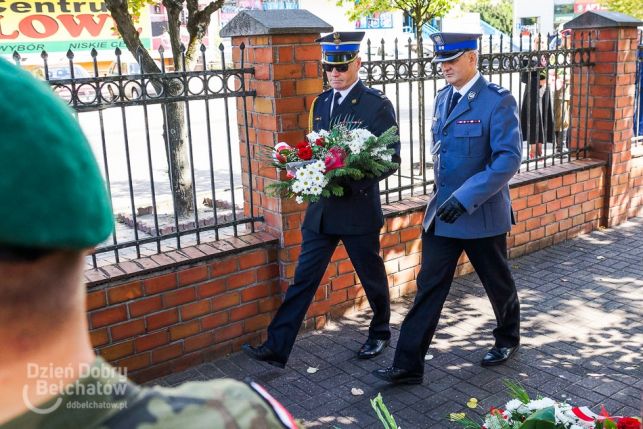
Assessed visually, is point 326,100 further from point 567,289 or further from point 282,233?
point 567,289

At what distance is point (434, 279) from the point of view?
4055 millimetres

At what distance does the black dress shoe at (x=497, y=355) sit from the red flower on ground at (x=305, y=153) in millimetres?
1622

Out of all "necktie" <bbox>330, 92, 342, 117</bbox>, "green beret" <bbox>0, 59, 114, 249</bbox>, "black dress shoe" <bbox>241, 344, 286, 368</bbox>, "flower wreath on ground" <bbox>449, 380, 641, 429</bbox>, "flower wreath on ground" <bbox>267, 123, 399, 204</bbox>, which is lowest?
"black dress shoe" <bbox>241, 344, 286, 368</bbox>

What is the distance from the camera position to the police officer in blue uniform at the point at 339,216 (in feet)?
14.0

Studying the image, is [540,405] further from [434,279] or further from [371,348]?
[371,348]

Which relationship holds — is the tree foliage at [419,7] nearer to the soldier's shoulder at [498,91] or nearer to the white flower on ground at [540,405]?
the soldier's shoulder at [498,91]

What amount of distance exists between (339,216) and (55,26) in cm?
2732

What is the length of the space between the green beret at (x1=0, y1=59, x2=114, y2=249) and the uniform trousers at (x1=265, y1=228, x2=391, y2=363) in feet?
11.3

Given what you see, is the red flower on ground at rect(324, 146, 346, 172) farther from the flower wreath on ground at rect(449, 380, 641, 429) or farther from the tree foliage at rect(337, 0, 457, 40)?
the tree foliage at rect(337, 0, 457, 40)

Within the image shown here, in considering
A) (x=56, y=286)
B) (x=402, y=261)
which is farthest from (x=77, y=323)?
(x=402, y=261)

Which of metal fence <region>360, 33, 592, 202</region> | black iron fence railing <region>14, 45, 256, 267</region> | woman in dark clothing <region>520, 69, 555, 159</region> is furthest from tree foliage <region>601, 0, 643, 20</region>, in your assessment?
black iron fence railing <region>14, 45, 256, 267</region>

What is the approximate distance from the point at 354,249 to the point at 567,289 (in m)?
2.17

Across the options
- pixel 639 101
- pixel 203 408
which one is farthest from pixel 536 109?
pixel 203 408

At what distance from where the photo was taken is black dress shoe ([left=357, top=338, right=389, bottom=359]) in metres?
4.50
